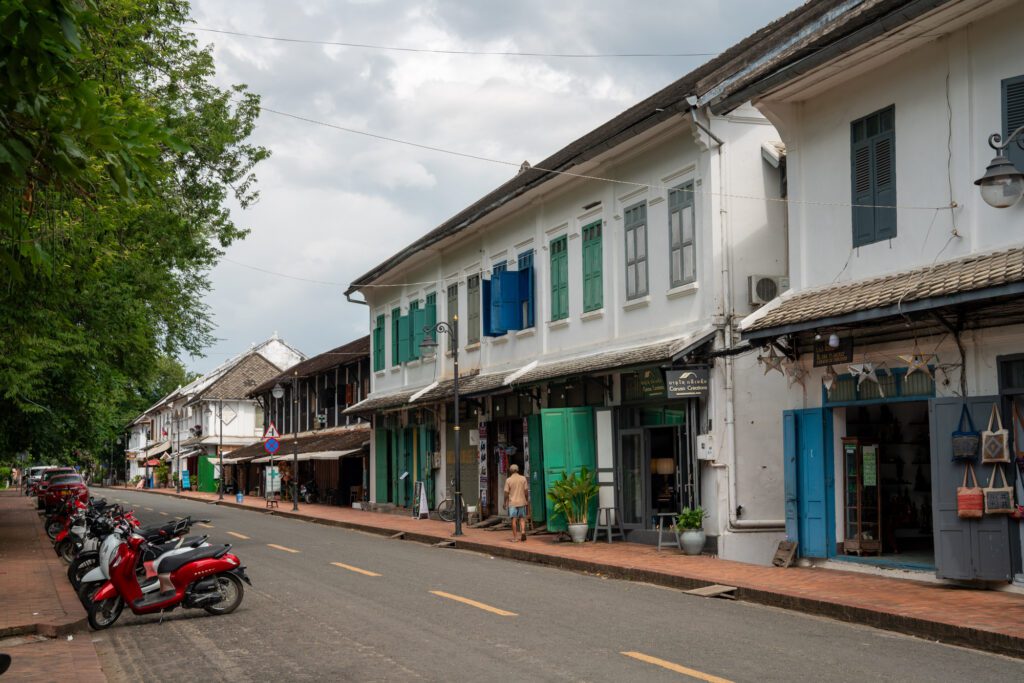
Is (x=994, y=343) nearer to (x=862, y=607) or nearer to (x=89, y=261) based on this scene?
(x=862, y=607)

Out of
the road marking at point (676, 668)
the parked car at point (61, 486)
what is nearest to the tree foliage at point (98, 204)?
the parked car at point (61, 486)

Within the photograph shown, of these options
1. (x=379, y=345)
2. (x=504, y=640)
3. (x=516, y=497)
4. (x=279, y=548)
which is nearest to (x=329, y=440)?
(x=379, y=345)

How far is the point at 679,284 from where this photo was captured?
20.5 m

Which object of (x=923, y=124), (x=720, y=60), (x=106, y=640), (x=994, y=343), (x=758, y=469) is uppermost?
(x=720, y=60)

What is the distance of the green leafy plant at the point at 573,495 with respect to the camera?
21.9 meters

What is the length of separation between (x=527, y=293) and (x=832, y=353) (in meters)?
12.0

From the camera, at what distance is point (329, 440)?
156ft

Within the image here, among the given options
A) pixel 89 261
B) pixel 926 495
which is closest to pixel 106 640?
pixel 89 261

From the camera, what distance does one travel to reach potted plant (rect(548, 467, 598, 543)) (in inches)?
862

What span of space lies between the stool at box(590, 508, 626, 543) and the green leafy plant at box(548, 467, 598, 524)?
413 mm

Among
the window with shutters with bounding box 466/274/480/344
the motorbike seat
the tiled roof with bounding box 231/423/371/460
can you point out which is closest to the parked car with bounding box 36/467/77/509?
the tiled roof with bounding box 231/423/371/460

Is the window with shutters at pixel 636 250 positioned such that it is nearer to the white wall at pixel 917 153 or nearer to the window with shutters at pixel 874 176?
the white wall at pixel 917 153

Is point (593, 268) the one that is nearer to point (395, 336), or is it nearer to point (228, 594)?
point (228, 594)

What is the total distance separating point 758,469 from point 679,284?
Answer: 3.71 m
